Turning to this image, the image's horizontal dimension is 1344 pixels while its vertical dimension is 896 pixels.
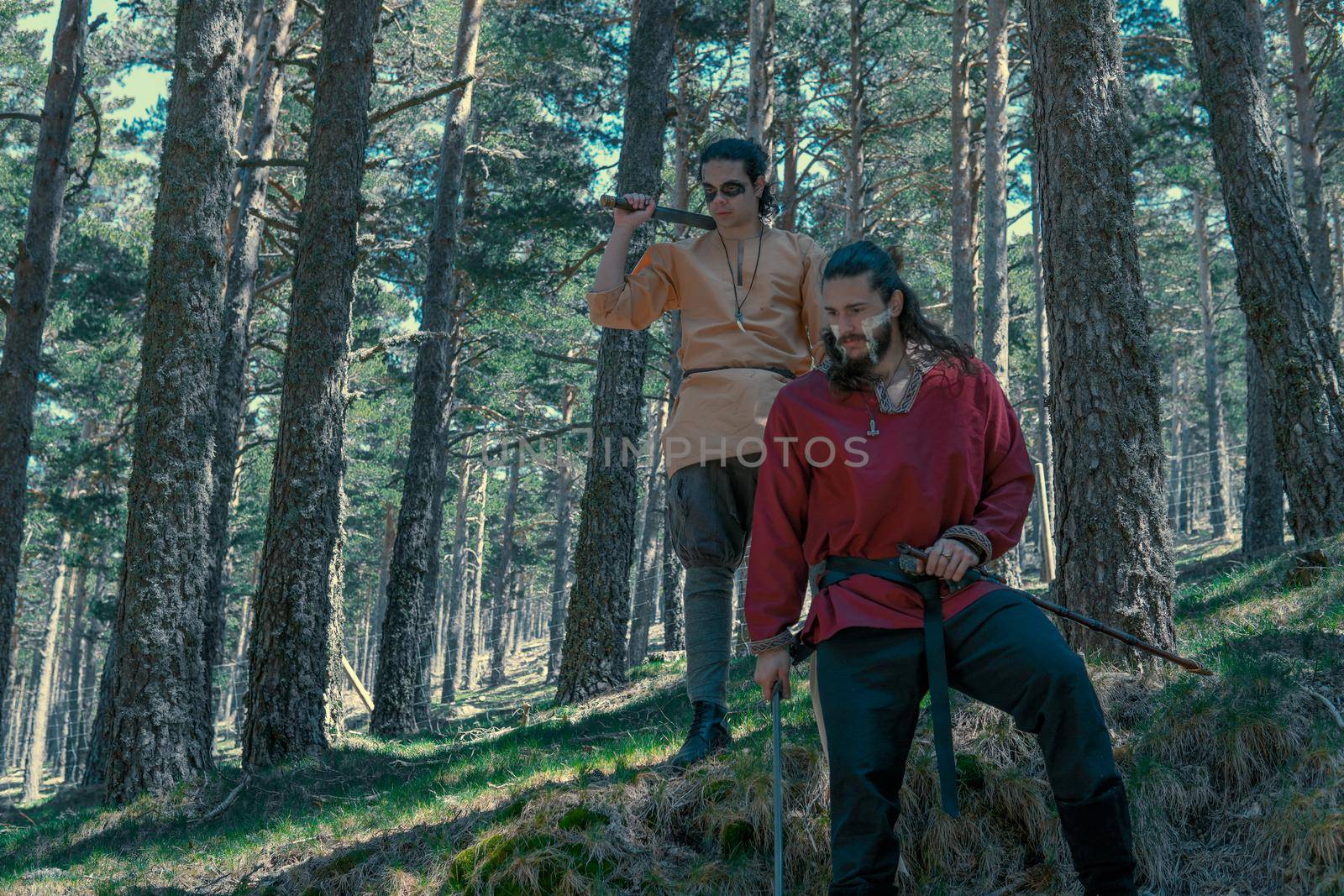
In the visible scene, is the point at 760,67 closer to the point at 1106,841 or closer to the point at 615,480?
the point at 615,480

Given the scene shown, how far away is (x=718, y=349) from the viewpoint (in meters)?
4.09

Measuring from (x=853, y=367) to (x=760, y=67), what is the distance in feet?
38.1

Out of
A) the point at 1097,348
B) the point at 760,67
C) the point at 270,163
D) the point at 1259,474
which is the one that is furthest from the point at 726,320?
the point at 760,67

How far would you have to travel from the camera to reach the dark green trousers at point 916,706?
8.54 ft

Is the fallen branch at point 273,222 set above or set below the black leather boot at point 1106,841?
above

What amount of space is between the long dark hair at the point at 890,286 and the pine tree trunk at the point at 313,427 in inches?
230

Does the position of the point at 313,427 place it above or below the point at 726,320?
below

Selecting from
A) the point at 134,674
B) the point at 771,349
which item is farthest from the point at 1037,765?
the point at 134,674

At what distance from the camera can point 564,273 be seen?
53.5 ft

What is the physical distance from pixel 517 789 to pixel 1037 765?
7.29 feet

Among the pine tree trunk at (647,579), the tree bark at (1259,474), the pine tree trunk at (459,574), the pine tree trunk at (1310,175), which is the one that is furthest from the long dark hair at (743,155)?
the pine tree trunk at (459,574)

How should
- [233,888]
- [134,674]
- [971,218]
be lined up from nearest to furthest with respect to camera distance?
1. [233,888]
2. [134,674]
3. [971,218]

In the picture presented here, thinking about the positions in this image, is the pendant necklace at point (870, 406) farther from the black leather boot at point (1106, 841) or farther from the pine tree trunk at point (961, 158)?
the pine tree trunk at point (961, 158)

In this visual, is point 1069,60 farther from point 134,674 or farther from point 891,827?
point 134,674
